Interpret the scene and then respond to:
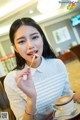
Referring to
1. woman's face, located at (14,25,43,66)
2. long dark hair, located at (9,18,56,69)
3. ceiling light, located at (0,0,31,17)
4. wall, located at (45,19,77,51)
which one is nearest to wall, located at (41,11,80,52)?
wall, located at (45,19,77,51)

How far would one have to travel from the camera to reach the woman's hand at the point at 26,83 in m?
0.91

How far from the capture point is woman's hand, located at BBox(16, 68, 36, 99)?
91 cm

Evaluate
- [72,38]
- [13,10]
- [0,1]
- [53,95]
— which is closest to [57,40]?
[72,38]

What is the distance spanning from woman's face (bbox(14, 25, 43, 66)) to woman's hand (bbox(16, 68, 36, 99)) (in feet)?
0.62

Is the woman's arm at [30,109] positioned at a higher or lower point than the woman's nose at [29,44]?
lower

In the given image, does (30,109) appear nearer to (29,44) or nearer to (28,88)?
(28,88)

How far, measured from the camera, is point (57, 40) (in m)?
12.3

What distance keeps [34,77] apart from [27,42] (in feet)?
0.92

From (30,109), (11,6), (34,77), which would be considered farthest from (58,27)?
(30,109)

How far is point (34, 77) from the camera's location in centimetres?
129

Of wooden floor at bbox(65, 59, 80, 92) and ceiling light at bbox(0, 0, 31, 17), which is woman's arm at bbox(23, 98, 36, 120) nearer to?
wooden floor at bbox(65, 59, 80, 92)

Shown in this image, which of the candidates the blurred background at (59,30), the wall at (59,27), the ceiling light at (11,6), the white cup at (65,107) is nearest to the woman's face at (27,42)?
the white cup at (65,107)

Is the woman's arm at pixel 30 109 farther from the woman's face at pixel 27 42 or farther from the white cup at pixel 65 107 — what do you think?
the woman's face at pixel 27 42

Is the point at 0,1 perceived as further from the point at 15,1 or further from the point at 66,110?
the point at 66,110
